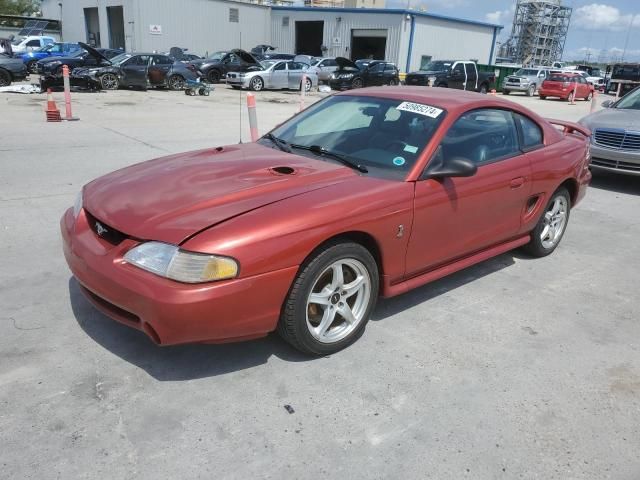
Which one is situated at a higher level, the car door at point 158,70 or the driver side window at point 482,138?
the driver side window at point 482,138

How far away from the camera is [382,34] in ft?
131

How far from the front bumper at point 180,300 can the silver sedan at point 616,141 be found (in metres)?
6.92

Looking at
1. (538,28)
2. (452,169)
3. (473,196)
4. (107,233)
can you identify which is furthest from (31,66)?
(538,28)

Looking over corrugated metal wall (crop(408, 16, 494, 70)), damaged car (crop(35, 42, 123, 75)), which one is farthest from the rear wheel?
corrugated metal wall (crop(408, 16, 494, 70))

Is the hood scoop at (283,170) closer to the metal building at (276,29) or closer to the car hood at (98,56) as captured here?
the car hood at (98,56)

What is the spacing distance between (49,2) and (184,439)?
56.2m

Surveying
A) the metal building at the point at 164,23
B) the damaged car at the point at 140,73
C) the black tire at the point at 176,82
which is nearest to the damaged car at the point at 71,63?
the damaged car at the point at 140,73

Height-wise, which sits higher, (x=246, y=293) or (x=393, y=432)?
(x=246, y=293)

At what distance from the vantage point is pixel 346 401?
284 centimetres

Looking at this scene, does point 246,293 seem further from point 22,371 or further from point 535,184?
point 535,184

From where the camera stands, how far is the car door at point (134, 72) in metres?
20.1

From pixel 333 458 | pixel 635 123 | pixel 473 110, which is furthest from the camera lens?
pixel 635 123

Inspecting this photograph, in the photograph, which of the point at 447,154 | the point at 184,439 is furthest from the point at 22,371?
the point at 447,154

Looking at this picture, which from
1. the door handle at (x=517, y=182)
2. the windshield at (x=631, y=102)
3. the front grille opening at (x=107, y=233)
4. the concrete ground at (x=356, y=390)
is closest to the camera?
the concrete ground at (x=356, y=390)
